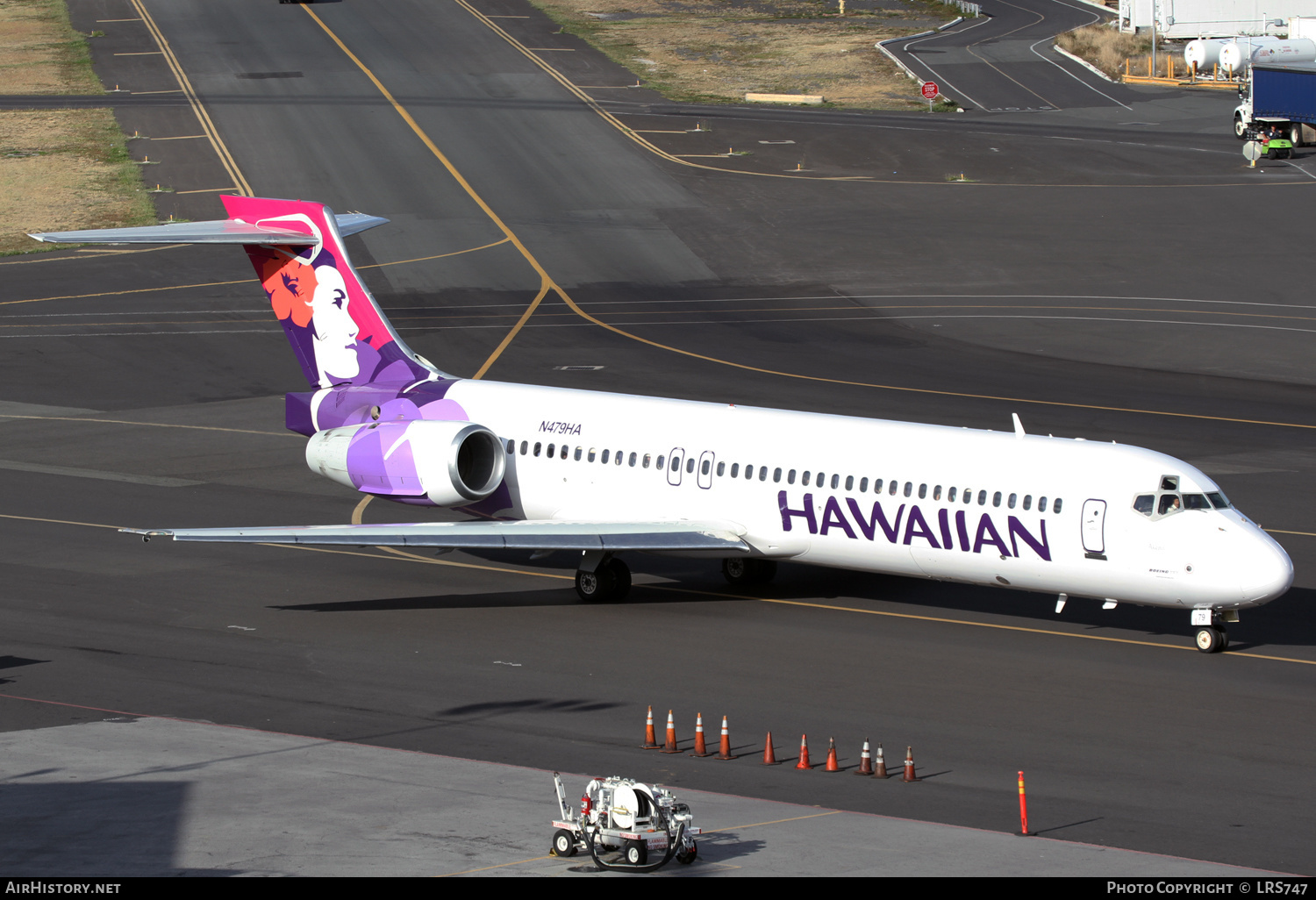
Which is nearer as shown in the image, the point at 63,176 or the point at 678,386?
the point at 678,386

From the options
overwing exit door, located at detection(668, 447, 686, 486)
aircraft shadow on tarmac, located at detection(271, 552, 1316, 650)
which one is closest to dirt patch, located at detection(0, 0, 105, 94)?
aircraft shadow on tarmac, located at detection(271, 552, 1316, 650)

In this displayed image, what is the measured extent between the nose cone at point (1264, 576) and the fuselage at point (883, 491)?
0.03 m

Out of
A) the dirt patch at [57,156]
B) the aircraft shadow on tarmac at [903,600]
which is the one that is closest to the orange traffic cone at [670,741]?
the aircraft shadow on tarmac at [903,600]

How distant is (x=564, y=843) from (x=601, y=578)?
1368 centimetres

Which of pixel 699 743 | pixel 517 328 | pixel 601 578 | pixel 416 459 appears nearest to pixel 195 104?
pixel 517 328

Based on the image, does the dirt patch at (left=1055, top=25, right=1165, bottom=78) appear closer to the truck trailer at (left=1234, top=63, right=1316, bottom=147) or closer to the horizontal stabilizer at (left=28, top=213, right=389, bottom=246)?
the truck trailer at (left=1234, top=63, right=1316, bottom=147)

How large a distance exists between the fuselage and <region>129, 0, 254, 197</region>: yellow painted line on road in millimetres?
45781

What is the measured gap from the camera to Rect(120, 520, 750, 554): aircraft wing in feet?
98.5

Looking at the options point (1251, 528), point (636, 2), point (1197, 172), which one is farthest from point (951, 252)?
point (636, 2)

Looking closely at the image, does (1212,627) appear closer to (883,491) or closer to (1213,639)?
(1213,639)

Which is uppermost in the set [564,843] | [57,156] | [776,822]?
[57,156]

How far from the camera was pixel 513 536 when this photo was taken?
3062 cm

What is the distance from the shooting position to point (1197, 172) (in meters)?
79.8
